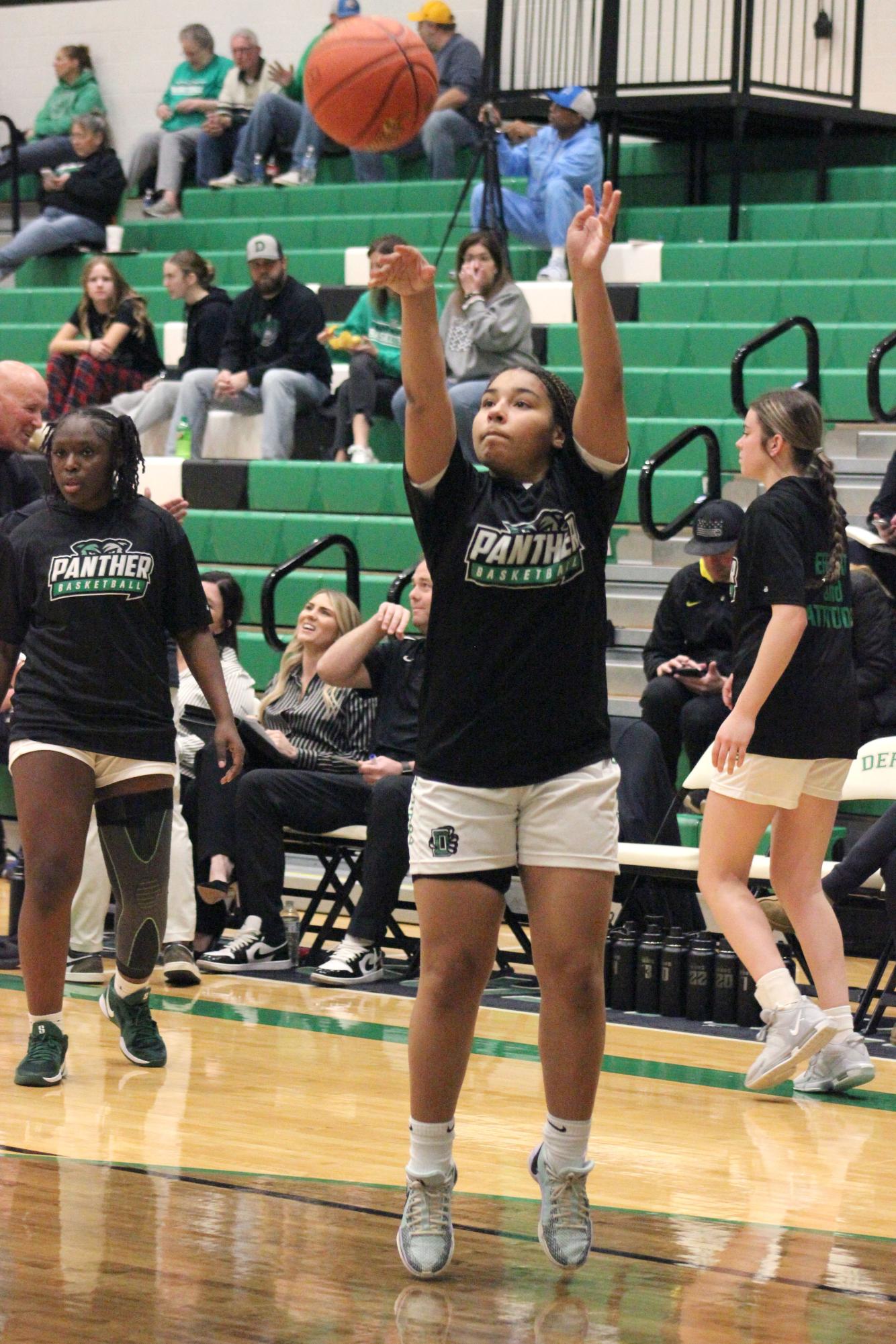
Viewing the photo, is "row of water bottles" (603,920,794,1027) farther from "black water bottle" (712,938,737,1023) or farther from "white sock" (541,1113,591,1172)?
"white sock" (541,1113,591,1172)

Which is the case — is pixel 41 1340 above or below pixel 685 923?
above

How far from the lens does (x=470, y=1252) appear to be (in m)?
3.35

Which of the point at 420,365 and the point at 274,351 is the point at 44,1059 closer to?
the point at 420,365

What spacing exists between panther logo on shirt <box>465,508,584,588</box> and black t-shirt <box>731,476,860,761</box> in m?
1.45

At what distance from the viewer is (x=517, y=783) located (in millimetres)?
3266

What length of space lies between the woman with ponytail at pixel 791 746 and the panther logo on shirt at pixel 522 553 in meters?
1.41

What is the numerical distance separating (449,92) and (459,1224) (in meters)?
9.46

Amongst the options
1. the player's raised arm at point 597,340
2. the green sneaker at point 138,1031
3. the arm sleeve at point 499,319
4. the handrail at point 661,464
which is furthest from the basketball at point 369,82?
the player's raised arm at point 597,340

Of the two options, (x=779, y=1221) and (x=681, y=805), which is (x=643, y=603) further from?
(x=779, y=1221)

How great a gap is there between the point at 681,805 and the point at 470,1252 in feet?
12.1

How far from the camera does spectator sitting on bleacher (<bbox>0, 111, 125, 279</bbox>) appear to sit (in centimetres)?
1266

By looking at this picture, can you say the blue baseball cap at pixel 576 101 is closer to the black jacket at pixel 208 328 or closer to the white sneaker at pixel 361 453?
the black jacket at pixel 208 328

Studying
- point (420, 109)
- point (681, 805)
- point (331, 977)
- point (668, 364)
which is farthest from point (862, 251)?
point (331, 977)

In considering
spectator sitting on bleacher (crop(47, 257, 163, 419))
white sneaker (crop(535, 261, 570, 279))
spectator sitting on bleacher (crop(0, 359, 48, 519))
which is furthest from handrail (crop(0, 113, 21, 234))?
spectator sitting on bleacher (crop(0, 359, 48, 519))
